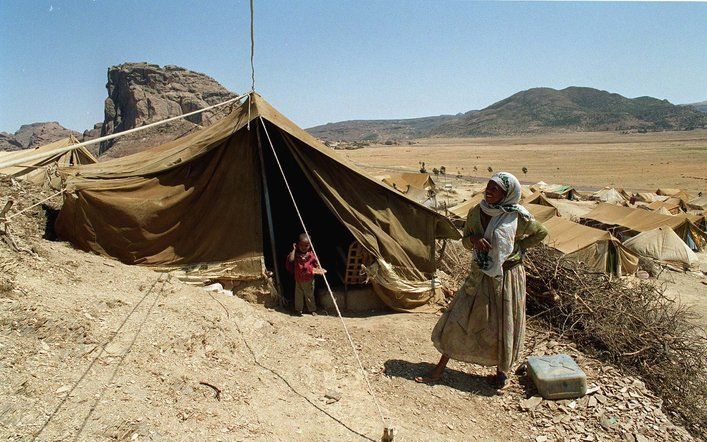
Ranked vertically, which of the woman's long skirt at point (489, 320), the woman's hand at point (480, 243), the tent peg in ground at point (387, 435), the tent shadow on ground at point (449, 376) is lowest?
the tent shadow on ground at point (449, 376)

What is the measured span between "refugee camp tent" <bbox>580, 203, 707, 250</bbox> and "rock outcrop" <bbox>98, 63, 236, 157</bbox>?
51371 millimetres

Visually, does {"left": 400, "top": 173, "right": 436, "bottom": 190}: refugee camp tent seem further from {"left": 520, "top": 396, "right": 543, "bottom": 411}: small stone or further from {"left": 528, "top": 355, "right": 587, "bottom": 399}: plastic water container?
{"left": 520, "top": 396, "right": 543, "bottom": 411}: small stone

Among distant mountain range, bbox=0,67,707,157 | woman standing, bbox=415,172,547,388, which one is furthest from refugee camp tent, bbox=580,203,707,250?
distant mountain range, bbox=0,67,707,157

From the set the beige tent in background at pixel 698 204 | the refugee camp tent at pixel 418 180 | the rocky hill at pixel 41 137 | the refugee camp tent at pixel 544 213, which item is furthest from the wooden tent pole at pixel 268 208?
the rocky hill at pixel 41 137

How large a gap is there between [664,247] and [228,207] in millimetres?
14520

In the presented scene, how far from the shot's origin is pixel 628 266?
494 inches

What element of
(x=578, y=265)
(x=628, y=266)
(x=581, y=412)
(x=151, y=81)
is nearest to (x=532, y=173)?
(x=628, y=266)

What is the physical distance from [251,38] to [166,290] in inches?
143

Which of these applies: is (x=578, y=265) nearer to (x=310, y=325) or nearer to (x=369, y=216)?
(x=369, y=216)

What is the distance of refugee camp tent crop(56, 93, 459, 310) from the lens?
5734 mm

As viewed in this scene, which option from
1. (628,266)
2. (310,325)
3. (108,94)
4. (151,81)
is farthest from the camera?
(108,94)

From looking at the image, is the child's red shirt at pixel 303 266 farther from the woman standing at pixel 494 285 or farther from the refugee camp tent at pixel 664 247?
the refugee camp tent at pixel 664 247

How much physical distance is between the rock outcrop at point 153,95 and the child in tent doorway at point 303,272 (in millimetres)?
55856

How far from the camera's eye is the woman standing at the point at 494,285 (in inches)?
159
